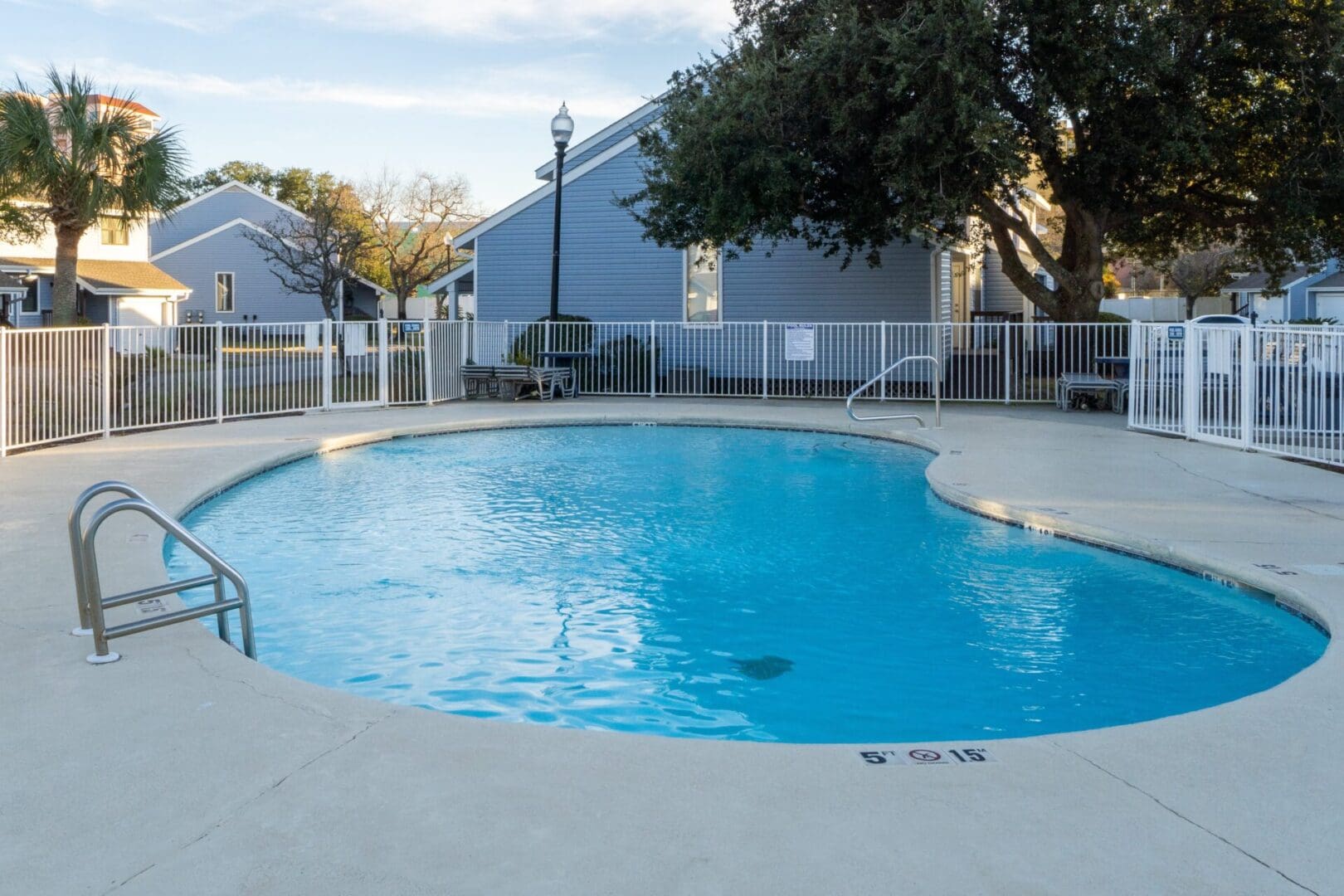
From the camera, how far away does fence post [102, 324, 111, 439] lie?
1391 cm

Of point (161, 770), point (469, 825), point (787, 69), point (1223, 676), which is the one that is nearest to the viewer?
point (469, 825)

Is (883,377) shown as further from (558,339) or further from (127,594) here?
(127,594)

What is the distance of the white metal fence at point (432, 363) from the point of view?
13.7 meters

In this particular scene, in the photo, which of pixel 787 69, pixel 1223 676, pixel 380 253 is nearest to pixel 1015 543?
pixel 1223 676

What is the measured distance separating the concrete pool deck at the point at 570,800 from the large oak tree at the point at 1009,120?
12.5 m

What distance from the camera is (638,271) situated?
24.8m

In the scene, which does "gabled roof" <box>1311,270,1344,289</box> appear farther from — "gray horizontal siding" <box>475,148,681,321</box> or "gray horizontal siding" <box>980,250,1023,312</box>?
"gray horizontal siding" <box>475,148,681,321</box>

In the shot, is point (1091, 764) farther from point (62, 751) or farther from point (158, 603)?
point (158, 603)

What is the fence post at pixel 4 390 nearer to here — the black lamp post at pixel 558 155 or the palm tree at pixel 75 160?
the palm tree at pixel 75 160

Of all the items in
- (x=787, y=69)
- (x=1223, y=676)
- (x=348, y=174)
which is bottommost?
(x=1223, y=676)

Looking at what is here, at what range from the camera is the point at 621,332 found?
24156mm

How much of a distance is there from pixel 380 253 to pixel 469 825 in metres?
51.9

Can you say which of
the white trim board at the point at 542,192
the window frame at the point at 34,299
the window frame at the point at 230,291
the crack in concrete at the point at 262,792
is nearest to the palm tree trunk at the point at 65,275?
the white trim board at the point at 542,192

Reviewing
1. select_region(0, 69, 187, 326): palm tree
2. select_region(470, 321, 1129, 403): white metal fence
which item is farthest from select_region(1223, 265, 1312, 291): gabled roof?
select_region(0, 69, 187, 326): palm tree
